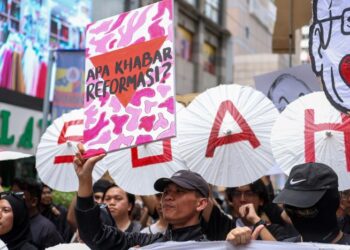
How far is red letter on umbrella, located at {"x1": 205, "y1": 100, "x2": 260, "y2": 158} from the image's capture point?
4746mm

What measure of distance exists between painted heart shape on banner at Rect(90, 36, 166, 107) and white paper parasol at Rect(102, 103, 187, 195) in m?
1.19

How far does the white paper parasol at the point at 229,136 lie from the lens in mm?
4637

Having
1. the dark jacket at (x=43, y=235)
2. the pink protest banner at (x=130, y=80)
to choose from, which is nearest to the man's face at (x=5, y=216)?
the dark jacket at (x=43, y=235)

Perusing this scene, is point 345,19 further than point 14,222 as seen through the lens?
No

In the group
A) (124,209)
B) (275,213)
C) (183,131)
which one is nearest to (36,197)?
(124,209)

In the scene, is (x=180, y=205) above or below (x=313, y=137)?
below

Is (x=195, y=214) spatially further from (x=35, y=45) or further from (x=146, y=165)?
(x=35, y=45)

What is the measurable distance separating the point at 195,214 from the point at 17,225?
1412 mm

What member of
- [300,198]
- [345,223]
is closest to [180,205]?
[300,198]

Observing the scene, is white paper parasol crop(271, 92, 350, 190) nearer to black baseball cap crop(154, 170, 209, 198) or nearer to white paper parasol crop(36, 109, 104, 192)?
black baseball cap crop(154, 170, 209, 198)

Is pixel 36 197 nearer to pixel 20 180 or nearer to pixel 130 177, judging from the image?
pixel 20 180

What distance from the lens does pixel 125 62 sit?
12.2ft

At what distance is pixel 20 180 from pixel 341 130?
294 centimetres

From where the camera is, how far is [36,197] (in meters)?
5.52
